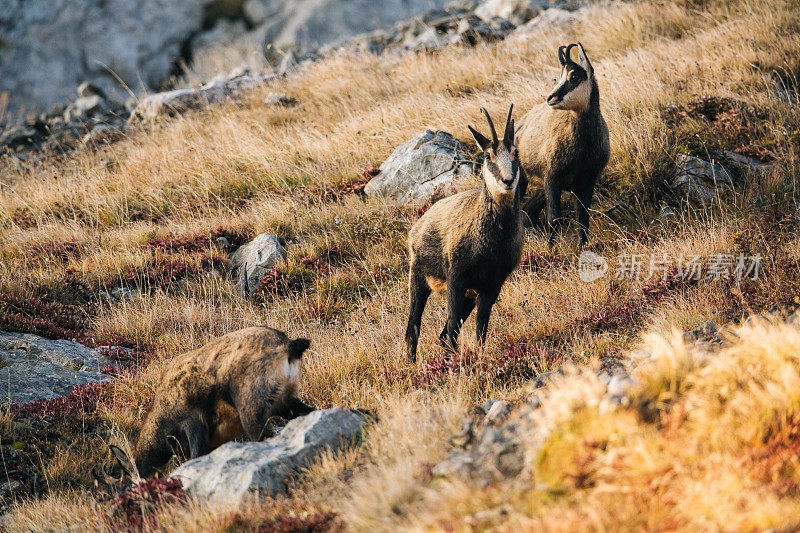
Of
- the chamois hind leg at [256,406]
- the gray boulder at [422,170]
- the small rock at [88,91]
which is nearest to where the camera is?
the chamois hind leg at [256,406]

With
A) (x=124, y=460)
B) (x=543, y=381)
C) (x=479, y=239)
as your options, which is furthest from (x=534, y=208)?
(x=124, y=460)

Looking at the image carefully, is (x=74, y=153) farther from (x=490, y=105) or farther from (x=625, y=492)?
(x=625, y=492)

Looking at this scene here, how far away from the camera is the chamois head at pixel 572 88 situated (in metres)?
7.42

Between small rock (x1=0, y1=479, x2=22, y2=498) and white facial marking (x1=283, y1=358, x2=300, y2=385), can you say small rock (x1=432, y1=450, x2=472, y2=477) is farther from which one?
Result: small rock (x1=0, y1=479, x2=22, y2=498)

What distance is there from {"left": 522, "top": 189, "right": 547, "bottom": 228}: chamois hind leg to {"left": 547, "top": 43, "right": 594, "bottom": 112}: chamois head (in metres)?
1.25

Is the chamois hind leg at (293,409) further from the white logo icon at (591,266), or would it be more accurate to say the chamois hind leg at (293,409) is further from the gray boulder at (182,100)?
the gray boulder at (182,100)

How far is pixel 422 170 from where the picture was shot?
32.2ft

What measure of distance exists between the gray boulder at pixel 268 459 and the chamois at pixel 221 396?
260 mm

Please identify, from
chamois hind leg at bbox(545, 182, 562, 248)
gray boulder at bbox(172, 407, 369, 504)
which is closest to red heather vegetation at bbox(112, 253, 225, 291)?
chamois hind leg at bbox(545, 182, 562, 248)

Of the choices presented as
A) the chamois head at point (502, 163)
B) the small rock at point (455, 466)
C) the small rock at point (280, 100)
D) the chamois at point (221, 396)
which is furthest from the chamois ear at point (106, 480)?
the small rock at point (280, 100)

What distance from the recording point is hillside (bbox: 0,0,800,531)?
336 centimetres

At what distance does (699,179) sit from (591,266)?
2.32m

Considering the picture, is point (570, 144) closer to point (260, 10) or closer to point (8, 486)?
point (8, 486)

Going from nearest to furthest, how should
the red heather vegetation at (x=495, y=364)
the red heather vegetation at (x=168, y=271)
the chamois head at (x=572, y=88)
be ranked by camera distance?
1. the red heather vegetation at (x=495, y=364)
2. the chamois head at (x=572, y=88)
3. the red heather vegetation at (x=168, y=271)
